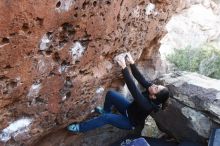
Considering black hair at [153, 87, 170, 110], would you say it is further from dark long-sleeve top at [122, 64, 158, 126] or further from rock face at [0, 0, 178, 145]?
rock face at [0, 0, 178, 145]

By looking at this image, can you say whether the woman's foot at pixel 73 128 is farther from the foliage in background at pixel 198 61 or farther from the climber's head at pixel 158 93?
the foliage in background at pixel 198 61

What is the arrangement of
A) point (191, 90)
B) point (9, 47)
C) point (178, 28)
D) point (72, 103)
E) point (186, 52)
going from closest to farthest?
point (9, 47) → point (72, 103) → point (191, 90) → point (186, 52) → point (178, 28)

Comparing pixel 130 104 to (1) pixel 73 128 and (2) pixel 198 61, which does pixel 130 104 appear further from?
(2) pixel 198 61

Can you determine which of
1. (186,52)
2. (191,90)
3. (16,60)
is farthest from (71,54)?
(186,52)

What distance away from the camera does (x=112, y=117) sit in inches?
194

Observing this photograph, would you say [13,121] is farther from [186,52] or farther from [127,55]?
[186,52]

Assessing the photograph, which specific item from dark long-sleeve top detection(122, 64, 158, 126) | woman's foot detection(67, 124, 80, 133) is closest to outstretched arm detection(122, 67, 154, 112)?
dark long-sleeve top detection(122, 64, 158, 126)

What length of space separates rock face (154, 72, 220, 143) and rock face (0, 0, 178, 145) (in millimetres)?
983

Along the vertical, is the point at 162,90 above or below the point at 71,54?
below

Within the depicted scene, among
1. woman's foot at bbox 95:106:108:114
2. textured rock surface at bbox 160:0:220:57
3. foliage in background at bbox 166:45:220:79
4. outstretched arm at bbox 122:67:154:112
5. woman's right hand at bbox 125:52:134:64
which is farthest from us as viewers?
textured rock surface at bbox 160:0:220:57

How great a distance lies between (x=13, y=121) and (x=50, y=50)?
806 millimetres

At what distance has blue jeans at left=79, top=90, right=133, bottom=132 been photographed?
486 cm

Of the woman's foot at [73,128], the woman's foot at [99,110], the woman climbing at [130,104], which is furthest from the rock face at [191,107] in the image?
the woman's foot at [73,128]

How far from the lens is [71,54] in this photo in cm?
402
